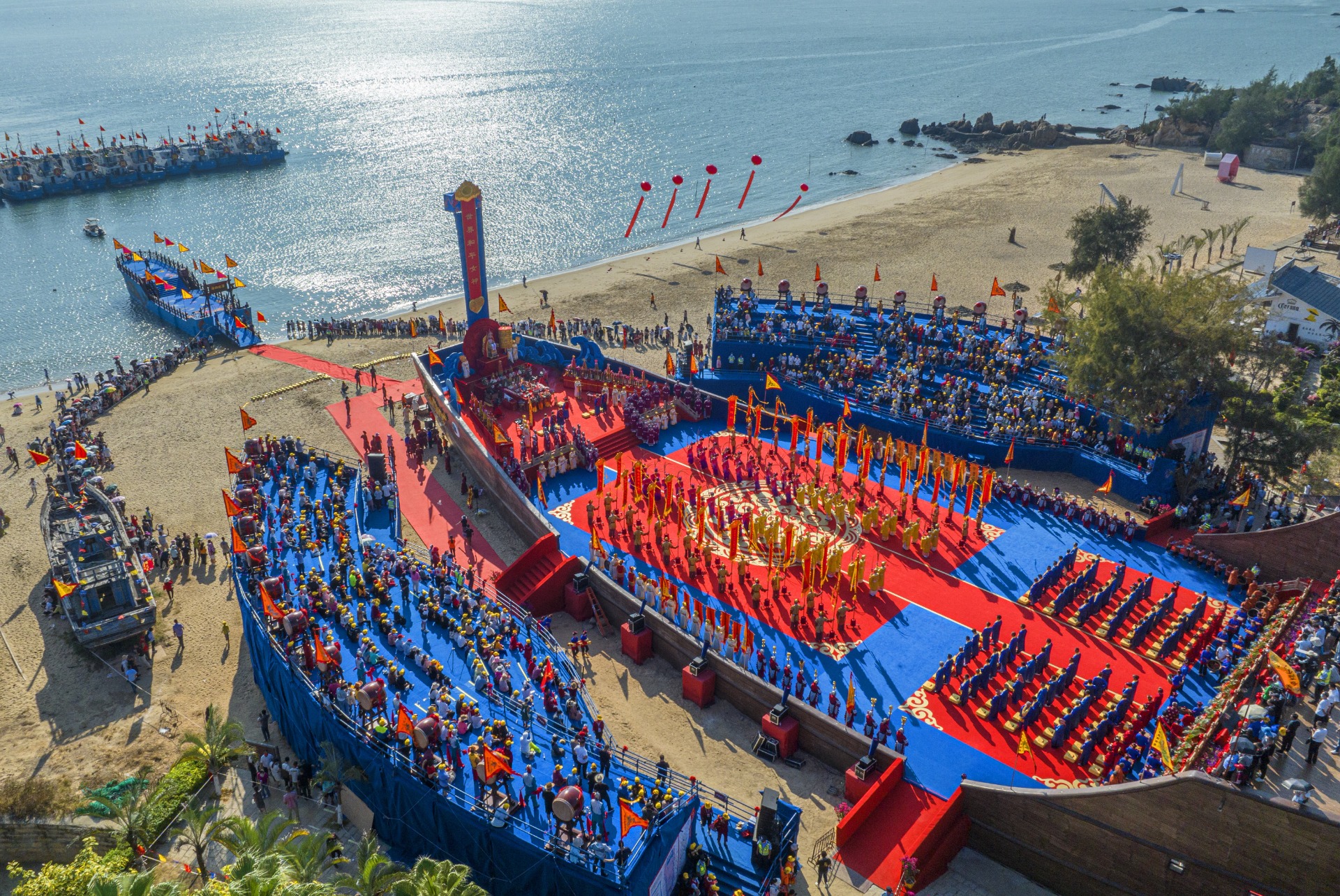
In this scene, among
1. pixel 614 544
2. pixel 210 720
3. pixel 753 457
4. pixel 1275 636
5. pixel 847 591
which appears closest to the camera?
pixel 210 720

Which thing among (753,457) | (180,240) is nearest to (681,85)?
(180,240)

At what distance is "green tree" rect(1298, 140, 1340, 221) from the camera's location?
76.0m

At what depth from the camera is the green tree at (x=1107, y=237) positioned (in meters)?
64.6

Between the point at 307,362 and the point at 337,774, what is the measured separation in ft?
136

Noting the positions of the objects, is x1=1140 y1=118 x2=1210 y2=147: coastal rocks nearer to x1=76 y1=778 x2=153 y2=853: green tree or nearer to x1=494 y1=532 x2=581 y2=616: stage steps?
x1=494 y1=532 x2=581 y2=616: stage steps

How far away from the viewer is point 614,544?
38219 mm

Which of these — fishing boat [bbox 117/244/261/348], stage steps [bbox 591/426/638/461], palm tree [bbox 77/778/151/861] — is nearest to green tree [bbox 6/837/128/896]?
palm tree [bbox 77/778/151/861]

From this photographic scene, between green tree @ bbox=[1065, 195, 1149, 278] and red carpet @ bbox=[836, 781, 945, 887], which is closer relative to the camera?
red carpet @ bbox=[836, 781, 945, 887]

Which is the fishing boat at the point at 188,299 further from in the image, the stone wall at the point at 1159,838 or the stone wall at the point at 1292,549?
the stone wall at the point at 1292,549

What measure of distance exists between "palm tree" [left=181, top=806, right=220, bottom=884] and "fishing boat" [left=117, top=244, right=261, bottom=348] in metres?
47.3

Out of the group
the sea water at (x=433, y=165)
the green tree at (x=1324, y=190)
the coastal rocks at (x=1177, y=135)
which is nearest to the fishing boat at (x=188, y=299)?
the sea water at (x=433, y=165)

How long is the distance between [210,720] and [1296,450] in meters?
42.0

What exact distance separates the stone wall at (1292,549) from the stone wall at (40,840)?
129 ft

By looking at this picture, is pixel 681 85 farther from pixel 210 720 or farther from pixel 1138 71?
pixel 210 720
